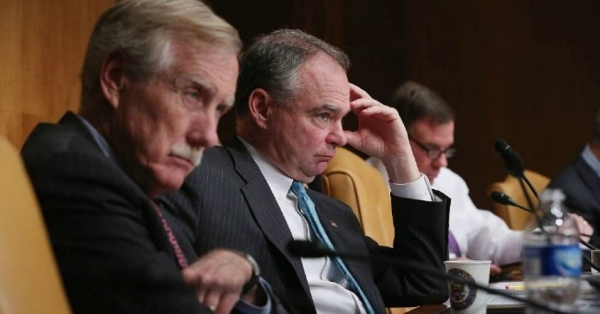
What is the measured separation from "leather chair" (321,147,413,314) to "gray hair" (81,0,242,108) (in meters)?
1.54

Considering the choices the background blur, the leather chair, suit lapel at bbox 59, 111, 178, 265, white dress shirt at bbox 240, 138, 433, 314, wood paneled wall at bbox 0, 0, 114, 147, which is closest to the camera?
suit lapel at bbox 59, 111, 178, 265

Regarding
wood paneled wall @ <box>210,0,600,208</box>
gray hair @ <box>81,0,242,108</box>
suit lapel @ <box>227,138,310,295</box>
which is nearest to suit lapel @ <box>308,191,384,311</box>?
suit lapel @ <box>227,138,310,295</box>

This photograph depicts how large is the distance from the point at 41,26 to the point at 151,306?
1937mm

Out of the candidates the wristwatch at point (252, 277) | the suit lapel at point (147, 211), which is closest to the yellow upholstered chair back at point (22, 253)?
the suit lapel at point (147, 211)

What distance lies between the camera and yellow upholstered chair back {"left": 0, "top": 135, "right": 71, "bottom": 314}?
3.55 ft

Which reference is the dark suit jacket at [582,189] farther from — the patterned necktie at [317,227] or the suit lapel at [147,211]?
the suit lapel at [147,211]

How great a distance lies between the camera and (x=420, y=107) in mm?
4477

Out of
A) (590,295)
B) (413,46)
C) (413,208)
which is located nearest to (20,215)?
(590,295)

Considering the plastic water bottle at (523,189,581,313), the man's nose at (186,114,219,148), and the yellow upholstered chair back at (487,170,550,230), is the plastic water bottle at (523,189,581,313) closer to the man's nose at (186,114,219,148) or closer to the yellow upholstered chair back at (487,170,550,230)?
the man's nose at (186,114,219,148)

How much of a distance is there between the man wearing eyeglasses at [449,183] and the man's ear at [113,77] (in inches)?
111

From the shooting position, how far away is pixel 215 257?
1.66m

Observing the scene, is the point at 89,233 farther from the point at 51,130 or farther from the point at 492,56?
the point at 492,56

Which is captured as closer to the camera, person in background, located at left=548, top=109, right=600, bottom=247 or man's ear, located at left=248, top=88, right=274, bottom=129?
man's ear, located at left=248, top=88, right=274, bottom=129

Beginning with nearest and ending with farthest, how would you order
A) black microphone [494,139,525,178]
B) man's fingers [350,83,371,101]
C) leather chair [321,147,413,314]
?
black microphone [494,139,525,178] < man's fingers [350,83,371,101] < leather chair [321,147,413,314]
